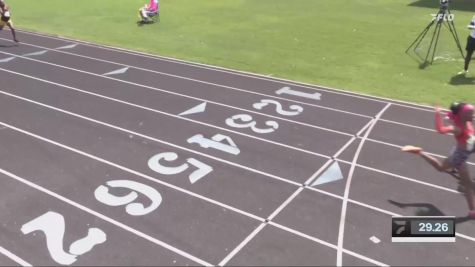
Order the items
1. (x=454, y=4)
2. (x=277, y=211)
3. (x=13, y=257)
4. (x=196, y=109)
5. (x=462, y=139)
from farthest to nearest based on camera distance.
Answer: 1. (x=454, y=4)
2. (x=196, y=109)
3. (x=277, y=211)
4. (x=462, y=139)
5. (x=13, y=257)

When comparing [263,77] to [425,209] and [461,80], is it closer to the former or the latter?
[461,80]

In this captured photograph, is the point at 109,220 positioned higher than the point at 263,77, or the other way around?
the point at 263,77

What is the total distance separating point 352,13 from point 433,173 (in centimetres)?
1650

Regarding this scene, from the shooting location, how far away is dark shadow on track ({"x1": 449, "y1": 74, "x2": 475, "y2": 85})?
1357 cm

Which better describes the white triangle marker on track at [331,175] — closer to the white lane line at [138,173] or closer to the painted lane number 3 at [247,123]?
the white lane line at [138,173]

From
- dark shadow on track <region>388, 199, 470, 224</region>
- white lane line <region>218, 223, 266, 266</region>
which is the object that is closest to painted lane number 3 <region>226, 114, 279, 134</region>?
dark shadow on track <region>388, 199, 470, 224</region>

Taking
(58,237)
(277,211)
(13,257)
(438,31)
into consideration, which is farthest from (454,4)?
(13,257)

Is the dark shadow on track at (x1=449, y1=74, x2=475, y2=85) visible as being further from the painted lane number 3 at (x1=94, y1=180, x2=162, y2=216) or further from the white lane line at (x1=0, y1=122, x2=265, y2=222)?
the painted lane number 3 at (x1=94, y1=180, x2=162, y2=216)

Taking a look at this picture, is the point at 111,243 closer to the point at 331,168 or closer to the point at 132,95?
the point at 331,168

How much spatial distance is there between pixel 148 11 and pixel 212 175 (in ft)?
50.5

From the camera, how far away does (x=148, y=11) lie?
22.2 metres

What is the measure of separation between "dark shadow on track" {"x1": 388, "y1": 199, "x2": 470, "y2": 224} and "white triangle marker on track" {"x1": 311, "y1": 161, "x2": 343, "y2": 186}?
45.3 inches

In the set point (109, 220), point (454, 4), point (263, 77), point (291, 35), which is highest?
point (454, 4)

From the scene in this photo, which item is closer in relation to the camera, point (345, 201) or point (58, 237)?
point (58, 237)
